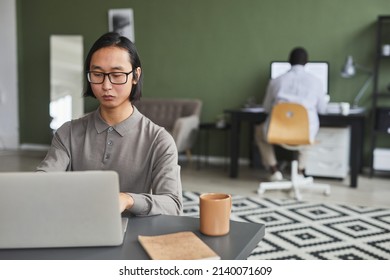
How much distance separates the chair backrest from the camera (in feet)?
14.6

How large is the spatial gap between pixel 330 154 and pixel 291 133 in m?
0.83

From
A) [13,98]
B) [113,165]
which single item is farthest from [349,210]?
[13,98]

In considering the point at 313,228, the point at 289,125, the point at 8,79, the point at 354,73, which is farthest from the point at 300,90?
the point at 8,79

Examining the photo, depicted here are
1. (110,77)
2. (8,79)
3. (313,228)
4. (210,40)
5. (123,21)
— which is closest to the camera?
(110,77)

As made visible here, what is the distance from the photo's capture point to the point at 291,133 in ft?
14.9

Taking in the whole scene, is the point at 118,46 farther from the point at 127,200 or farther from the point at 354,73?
the point at 354,73

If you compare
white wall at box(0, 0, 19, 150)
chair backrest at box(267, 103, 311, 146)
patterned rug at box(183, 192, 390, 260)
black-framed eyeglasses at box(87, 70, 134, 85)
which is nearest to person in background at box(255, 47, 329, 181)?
chair backrest at box(267, 103, 311, 146)

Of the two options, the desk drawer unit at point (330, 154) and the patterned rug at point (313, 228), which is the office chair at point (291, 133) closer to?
the patterned rug at point (313, 228)

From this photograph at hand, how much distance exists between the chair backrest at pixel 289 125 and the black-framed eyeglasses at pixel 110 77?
10.1 feet

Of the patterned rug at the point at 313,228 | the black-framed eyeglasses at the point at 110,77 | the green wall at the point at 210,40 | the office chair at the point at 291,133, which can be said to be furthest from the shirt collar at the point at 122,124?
the green wall at the point at 210,40

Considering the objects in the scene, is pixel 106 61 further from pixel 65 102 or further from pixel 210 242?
pixel 65 102

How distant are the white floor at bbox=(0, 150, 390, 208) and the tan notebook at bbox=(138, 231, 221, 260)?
3300 millimetres

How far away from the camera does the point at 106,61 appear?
153cm
